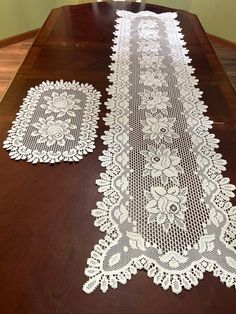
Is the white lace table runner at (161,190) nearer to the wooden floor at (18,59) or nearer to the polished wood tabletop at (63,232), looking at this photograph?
the polished wood tabletop at (63,232)

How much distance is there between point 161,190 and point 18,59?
235 cm

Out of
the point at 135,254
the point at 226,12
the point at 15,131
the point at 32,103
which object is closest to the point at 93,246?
the point at 135,254

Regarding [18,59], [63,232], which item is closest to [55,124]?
[63,232]

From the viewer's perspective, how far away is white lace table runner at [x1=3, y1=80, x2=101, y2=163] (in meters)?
0.75

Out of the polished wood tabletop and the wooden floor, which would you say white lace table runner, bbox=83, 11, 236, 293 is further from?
the wooden floor

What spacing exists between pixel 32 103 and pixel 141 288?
63 cm

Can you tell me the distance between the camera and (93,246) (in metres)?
0.57

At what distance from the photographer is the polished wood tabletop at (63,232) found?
50 centimetres

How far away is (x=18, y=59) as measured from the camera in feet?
8.52

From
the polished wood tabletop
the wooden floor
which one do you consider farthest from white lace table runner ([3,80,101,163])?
the wooden floor

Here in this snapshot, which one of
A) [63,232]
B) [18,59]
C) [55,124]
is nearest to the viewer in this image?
[63,232]

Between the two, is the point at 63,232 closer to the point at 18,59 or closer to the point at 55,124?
the point at 55,124

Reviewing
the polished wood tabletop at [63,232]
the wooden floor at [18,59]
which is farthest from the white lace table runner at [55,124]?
the wooden floor at [18,59]

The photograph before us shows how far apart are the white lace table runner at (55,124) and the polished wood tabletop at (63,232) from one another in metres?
0.02
